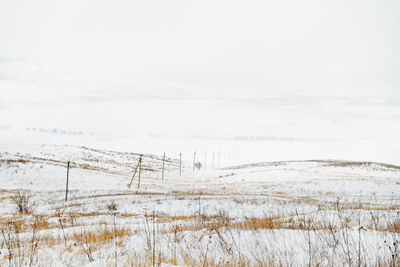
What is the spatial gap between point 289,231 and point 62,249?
13.2ft

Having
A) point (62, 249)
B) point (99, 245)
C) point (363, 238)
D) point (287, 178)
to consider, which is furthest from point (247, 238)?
point (287, 178)

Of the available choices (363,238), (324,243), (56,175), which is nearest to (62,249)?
(324,243)

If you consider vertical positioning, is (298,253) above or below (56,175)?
above

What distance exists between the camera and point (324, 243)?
181 inches

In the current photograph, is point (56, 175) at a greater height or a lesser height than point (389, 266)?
lesser

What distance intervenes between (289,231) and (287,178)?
40.6 metres

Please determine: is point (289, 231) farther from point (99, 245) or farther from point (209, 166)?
point (209, 166)

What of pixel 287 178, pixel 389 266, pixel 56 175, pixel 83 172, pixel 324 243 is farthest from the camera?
pixel 287 178

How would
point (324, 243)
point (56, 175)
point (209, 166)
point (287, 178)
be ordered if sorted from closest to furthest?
point (324, 243), point (56, 175), point (287, 178), point (209, 166)

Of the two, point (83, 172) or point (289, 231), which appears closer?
point (289, 231)

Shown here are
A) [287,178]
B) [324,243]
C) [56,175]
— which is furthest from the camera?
[287,178]

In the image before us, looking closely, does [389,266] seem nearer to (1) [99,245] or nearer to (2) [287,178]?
(1) [99,245]

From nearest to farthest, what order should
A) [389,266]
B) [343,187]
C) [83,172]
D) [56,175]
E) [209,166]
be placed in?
1. [389,266]
2. [343,187]
3. [56,175]
4. [83,172]
5. [209,166]

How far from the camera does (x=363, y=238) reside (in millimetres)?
4867
